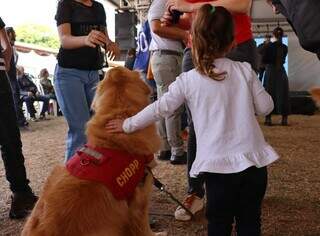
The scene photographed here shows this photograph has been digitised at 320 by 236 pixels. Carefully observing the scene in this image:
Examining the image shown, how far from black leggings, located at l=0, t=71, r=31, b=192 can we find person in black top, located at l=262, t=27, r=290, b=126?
6.57m

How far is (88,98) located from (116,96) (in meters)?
0.90

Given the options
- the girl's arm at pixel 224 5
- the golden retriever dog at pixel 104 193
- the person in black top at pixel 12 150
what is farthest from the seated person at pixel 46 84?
the golden retriever dog at pixel 104 193

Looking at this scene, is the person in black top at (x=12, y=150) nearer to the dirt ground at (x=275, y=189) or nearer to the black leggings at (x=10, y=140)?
the black leggings at (x=10, y=140)

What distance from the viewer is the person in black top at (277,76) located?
877 centimetres

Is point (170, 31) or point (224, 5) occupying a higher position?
point (224, 5)

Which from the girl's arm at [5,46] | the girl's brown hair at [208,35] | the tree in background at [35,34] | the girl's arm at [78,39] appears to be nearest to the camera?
the girl's brown hair at [208,35]

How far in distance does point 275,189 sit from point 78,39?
203 cm

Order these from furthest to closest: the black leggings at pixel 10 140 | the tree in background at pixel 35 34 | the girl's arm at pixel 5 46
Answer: the tree in background at pixel 35 34 < the girl's arm at pixel 5 46 < the black leggings at pixel 10 140

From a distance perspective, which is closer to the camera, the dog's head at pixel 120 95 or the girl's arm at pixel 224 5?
the dog's head at pixel 120 95

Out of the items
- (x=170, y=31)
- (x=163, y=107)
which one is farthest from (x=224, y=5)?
(x=170, y=31)

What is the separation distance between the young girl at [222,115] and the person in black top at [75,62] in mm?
1034

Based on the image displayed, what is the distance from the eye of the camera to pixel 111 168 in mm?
2037

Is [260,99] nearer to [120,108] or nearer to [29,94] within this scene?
[120,108]

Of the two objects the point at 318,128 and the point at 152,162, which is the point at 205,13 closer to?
the point at 152,162
